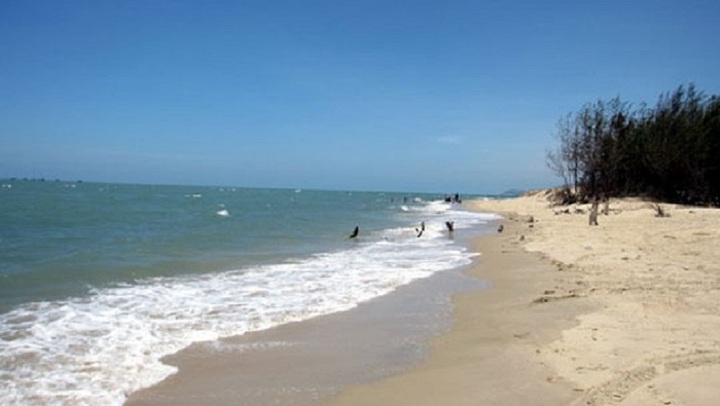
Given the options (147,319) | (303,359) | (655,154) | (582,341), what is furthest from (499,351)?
(655,154)

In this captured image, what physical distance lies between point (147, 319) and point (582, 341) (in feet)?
24.6

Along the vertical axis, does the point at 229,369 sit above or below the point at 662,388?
below

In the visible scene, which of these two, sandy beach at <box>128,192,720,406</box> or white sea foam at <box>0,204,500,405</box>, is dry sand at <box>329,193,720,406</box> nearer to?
sandy beach at <box>128,192,720,406</box>

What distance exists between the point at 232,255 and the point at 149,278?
5407 millimetres

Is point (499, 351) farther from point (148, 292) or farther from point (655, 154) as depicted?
point (655, 154)

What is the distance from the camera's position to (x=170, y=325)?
9.04 m

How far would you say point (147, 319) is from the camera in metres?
9.48

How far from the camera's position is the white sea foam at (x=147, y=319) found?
20.9ft

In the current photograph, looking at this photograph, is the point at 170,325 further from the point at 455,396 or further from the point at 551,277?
the point at 551,277

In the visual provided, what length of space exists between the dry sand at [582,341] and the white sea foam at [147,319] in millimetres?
2788

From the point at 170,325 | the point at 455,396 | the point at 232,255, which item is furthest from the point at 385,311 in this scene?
the point at 232,255

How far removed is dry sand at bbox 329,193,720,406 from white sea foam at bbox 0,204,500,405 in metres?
2.79

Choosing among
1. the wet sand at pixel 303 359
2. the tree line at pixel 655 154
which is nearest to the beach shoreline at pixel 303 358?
the wet sand at pixel 303 359

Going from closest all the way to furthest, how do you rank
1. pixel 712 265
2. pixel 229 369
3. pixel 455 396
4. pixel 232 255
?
pixel 455 396, pixel 229 369, pixel 712 265, pixel 232 255
